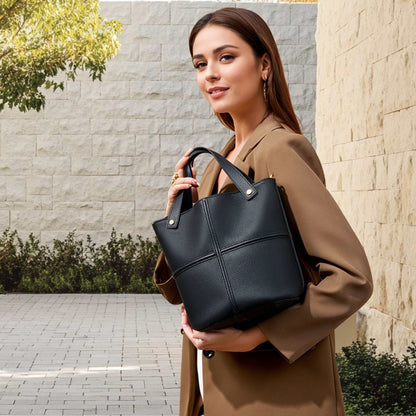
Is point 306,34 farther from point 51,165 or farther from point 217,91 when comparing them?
point 217,91

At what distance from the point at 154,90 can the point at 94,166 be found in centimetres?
158

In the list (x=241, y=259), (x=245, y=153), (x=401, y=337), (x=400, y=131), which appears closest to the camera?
(x=241, y=259)

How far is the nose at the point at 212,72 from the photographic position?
6.79ft

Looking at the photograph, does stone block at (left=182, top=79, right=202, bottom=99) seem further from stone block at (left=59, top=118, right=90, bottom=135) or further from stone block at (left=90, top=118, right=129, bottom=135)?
stone block at (left=59, top=118, right=90, bottom=135)

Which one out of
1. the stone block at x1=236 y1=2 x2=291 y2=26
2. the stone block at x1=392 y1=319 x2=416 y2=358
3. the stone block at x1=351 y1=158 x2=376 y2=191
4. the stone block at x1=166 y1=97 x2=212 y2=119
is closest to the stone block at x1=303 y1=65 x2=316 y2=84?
the stone block at x1=236 y1=2 x2=291 y2=26

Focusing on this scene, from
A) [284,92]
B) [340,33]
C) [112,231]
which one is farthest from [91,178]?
[284,92]

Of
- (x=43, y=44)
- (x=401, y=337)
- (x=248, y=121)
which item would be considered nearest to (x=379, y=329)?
(x=401, y=337)

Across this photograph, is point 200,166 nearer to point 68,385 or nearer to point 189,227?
point 68,385

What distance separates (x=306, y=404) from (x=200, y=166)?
13.0m

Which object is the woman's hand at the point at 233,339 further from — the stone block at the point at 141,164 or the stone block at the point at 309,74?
the stone block at the point at 309,74

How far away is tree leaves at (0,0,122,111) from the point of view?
432 inches

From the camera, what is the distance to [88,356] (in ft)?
28.8

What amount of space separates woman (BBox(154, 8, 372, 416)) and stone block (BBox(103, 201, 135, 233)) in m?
12.6

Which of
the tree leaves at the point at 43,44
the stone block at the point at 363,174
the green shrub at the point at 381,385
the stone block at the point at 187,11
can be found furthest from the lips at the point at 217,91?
the stone block at the point at 187,11
